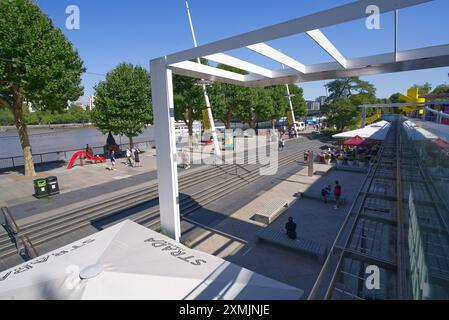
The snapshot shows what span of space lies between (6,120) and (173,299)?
128967 mm

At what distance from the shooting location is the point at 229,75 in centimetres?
762

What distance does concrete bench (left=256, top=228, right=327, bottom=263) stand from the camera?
783 cm

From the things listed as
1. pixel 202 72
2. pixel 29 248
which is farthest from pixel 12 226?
pixel 202 72

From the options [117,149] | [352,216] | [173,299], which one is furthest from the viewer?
[117,149]

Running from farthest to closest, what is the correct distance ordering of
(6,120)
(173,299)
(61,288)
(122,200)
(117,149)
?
(6,120), (117,149), (122,200), (61,288), (173,299)

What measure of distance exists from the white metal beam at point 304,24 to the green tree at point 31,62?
36.5 ft

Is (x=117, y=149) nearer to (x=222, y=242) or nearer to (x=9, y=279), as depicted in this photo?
(x=222, y=242)

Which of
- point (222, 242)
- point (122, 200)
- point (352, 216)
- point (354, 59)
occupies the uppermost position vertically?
point (354, 59)

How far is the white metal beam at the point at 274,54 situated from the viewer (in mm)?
5535

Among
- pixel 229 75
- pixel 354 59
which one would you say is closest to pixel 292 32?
pixel 354 59

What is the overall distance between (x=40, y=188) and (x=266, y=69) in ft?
36.9

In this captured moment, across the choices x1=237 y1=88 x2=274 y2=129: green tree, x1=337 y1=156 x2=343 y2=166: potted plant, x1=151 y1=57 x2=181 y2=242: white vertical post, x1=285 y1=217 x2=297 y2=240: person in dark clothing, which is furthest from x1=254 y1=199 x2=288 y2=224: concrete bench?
x1=237 y1=88 x2=274 y2=129: green tree

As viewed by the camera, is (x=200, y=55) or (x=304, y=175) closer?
(x=200, y=55)

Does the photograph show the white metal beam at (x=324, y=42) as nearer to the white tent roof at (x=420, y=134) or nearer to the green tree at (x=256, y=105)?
the white tent roof at (x=420, y=134)
